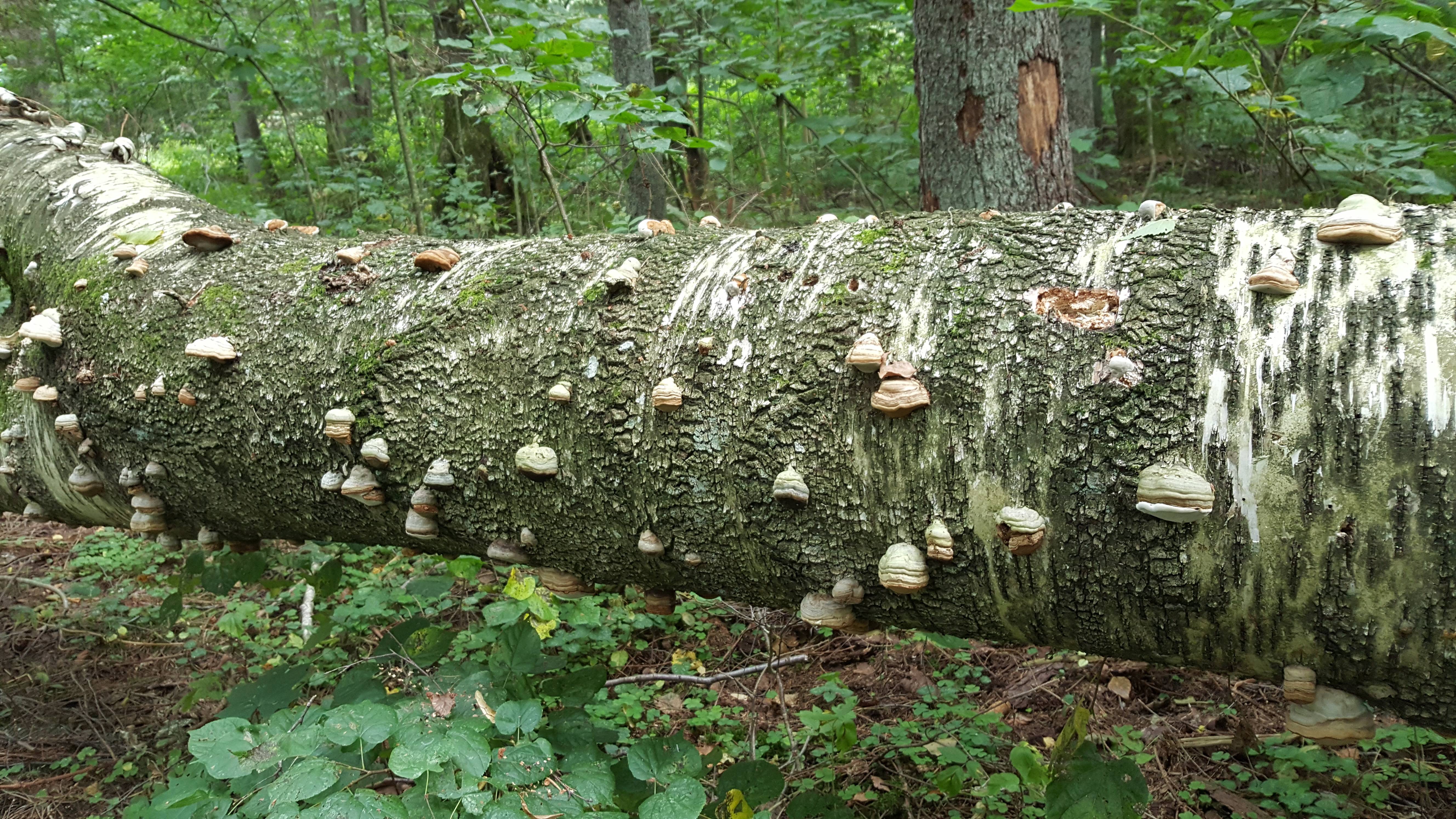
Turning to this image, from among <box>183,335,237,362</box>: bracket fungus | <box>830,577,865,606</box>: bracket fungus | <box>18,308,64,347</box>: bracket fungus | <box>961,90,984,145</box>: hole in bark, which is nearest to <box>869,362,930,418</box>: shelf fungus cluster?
<box>830,577,865,606</box>: bracket fungus

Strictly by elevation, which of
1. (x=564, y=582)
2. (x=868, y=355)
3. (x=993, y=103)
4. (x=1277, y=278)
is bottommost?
(x=564, y=582)

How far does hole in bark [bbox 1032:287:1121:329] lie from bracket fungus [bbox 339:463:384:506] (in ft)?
5.37

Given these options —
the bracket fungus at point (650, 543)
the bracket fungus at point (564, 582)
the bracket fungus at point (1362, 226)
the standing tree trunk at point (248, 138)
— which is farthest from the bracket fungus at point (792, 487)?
the standing tree trunk at point (248, 138)

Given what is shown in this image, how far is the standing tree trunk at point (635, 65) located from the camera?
20.6 ft

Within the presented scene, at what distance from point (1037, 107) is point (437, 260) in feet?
12.3

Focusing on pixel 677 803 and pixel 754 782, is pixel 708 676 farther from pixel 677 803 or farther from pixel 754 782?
pixel 677 803

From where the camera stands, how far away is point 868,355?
1504mm

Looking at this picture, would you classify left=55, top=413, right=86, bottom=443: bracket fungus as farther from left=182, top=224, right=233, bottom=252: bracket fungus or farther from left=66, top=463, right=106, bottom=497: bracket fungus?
left=182, top=224, right=233, bottom=252: bracket fungus

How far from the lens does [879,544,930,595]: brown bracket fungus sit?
1474 millimetres

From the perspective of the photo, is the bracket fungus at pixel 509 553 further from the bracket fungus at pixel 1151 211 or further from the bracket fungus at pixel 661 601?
the bracket fungus at pixel 1151 211

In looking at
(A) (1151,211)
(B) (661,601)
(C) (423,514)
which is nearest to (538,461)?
(C) (423,514)

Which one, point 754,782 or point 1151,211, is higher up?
point 1151,211

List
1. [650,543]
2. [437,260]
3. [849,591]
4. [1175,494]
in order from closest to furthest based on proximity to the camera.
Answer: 1. [1175,494]
2. [849,591]
3. [650,543]
4. [437,260]

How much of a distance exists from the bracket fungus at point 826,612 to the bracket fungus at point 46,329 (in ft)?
8.58
